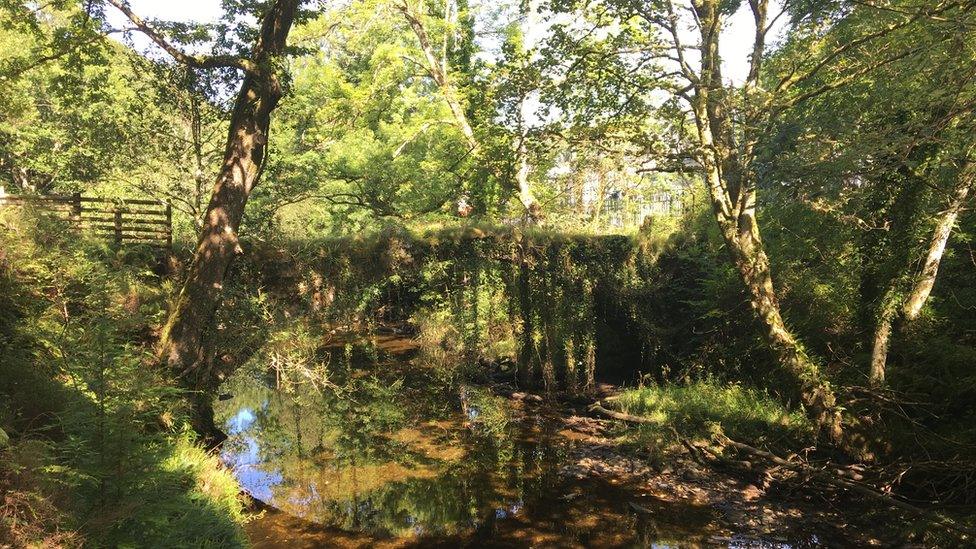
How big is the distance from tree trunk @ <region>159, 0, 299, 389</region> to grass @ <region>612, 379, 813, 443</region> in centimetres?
838

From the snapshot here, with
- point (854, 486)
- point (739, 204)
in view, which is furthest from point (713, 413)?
point (739, 204)

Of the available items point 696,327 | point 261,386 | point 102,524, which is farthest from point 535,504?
point 261,386

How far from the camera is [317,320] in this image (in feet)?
44.6

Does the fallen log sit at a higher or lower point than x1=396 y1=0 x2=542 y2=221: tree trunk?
lower

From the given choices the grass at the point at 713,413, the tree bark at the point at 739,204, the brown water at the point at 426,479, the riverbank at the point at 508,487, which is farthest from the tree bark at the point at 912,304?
the brown water at the point at 426,479

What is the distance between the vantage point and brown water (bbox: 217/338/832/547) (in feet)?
23.6

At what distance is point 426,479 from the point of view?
29.4 feet

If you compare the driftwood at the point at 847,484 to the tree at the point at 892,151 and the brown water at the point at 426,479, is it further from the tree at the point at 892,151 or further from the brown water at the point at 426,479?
the tree at the point at 892,151

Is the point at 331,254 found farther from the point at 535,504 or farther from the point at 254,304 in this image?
the point at 535,504

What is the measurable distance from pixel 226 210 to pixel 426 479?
6.01 metres

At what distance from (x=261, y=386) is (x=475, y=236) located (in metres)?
7.20

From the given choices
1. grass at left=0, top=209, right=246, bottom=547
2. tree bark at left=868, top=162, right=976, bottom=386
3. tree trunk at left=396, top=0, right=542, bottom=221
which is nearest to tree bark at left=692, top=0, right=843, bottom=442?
tree bark at left=868, top=162, right=976, bottom=386

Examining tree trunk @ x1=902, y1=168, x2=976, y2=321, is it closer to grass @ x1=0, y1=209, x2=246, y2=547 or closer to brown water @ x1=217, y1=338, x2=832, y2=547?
brown water @ x1=217, y1=338, x2=832, y2=547

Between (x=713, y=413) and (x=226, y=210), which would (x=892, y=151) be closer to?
(x=713, y=413)
